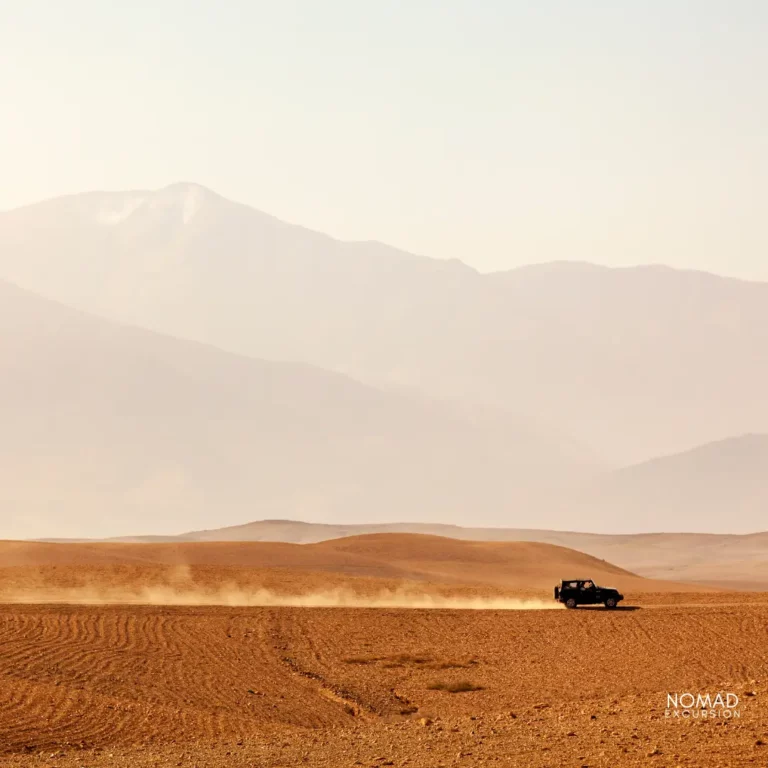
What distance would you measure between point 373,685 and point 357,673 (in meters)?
1.78

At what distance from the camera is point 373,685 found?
30.6 metres

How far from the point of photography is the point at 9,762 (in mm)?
20328

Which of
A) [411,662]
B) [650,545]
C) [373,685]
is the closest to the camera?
[373,685]

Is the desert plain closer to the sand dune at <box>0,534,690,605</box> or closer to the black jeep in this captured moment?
the sand dune at <box>0,534,690,605</box>

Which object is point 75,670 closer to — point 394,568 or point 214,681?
Result: point 214,681

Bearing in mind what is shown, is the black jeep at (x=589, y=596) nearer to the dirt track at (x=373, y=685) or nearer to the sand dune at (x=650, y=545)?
the dirt track at (x=373, y=685)

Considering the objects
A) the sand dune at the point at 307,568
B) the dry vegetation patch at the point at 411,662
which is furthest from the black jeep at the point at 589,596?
the dry vegetation patch at the point at 411,662

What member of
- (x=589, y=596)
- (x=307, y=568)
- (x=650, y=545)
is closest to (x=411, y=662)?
(x=589, y=596)

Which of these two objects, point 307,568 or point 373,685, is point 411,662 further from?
point 307,568

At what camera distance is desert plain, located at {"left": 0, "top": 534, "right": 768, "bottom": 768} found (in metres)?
19.4

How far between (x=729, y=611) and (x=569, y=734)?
2314cm

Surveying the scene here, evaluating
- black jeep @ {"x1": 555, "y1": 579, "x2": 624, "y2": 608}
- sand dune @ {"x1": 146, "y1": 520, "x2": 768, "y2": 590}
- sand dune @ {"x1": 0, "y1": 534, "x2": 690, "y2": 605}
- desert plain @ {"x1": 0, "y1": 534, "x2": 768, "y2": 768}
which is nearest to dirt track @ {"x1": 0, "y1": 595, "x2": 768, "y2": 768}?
desert plain @ {"x1": 0, "y1": 534, "x2": 768, "y2": 768}

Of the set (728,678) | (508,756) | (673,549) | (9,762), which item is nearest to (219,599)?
(728,678)

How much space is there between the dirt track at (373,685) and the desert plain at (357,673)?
0.27 feet
